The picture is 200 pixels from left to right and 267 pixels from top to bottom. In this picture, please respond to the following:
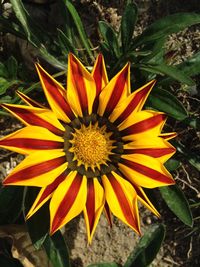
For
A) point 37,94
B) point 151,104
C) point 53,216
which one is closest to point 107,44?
point 151,104

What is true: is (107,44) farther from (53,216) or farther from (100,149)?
(53,216)

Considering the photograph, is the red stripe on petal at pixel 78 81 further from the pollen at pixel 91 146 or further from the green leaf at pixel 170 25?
the green leaf at pixel 170 25

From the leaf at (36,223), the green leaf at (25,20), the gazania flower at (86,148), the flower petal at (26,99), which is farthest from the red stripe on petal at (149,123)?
the green leaf at (25,20)

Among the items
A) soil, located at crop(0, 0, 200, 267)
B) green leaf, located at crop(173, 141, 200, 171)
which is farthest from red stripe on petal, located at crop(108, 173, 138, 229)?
soil, located at crop(0, 0, 200, 267)

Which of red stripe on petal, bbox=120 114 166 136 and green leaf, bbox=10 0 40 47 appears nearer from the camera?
red stripe on petal, bbox=120 114 166 136

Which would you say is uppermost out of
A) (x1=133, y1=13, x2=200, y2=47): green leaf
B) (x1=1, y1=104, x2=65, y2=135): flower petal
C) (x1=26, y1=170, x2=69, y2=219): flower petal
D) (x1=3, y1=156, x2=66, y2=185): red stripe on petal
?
(x1=133, y1=13, x2=200, y2=47): green leaf

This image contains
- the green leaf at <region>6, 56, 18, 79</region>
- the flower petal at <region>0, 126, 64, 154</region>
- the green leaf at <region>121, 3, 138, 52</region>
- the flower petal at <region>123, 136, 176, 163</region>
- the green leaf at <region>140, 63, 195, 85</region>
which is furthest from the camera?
the green leaf at <region>6, 56, 18, 79</region>

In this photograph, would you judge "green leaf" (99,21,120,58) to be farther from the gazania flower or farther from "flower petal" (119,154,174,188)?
"flower petal" (119,154,174,188)
